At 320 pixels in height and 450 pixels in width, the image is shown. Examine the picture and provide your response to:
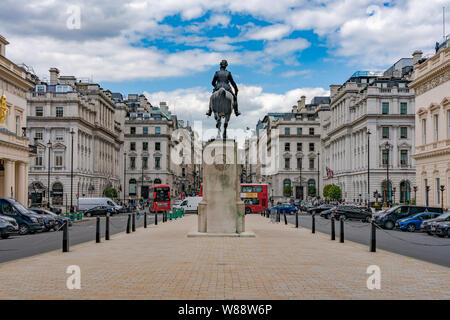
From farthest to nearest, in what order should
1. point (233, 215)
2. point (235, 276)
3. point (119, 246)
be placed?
point (233, 215) → point (119, 246) → point (235, 276)

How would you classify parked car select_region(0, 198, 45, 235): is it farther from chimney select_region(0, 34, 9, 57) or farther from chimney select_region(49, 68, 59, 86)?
chimney select_region(49, 68, 59, 86)

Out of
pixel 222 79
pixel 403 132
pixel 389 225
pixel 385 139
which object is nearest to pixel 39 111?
pixel 385 139

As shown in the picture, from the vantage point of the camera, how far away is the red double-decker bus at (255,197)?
69969mm

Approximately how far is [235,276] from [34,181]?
79793 millimetres

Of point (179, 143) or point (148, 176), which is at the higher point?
point (179, 143)

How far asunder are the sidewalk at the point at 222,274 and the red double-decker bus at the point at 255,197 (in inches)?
1999

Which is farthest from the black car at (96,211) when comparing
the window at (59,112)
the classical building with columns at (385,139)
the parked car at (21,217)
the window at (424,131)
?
the classical building with columns at (385,139)

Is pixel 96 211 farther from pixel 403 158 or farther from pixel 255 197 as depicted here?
pixel 403 158

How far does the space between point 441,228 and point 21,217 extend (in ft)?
82.5

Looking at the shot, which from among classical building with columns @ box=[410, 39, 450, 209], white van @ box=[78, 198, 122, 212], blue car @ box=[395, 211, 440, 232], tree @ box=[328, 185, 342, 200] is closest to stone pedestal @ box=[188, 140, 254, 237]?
blue car @ box=[395, 211, 440, 232]

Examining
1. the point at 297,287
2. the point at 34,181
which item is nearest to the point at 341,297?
the point at 297,287

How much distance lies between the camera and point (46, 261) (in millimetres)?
15500

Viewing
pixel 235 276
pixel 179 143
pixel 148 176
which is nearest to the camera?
pixel 235 276
